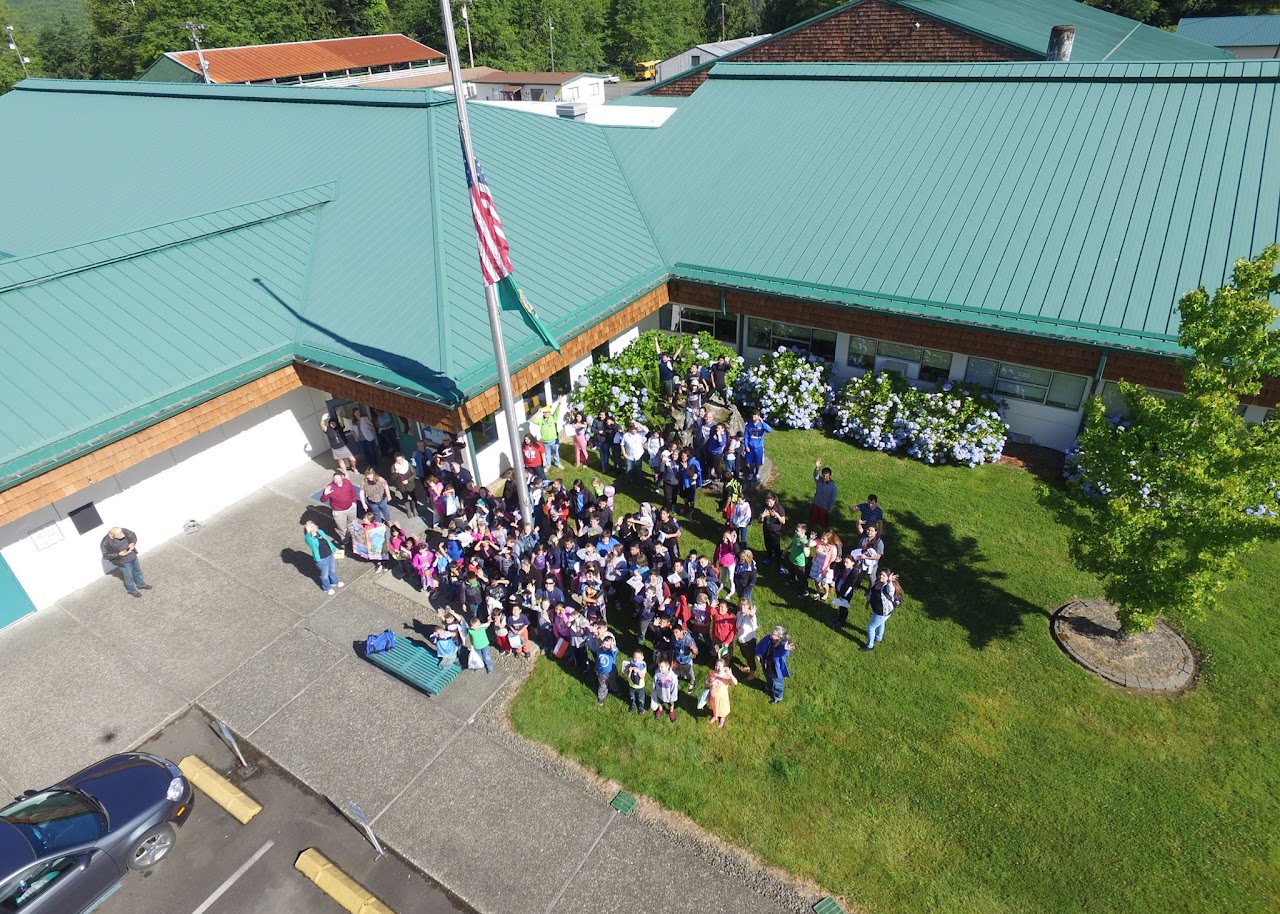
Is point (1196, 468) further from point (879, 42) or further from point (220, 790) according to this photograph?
point (879, 42)

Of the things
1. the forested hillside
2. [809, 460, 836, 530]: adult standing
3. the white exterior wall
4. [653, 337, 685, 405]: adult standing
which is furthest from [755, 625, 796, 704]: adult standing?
the forested hillside

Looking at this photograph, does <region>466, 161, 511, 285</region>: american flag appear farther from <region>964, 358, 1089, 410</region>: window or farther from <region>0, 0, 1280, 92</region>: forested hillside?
<region>0, 0, 1280, 92</region>: forested hillside

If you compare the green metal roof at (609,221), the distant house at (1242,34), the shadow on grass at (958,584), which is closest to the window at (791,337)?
the green metal roof at (609,221)

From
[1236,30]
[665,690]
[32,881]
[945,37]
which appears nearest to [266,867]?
[32,881]

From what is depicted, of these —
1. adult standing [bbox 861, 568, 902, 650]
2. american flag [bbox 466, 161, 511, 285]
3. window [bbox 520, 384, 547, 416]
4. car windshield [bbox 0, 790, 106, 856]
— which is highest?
american flag [bbox 466, 161, 511, 285]

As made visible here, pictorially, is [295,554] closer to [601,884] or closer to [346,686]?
[346,686]

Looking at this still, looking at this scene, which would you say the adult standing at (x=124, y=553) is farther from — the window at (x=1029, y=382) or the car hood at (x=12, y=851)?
the window at (x=1029, y=382)
